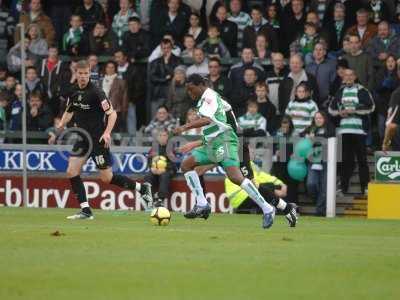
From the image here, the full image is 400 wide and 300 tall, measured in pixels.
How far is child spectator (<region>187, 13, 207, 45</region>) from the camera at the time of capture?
25016 mm

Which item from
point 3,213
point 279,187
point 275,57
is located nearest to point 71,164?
point 3,213

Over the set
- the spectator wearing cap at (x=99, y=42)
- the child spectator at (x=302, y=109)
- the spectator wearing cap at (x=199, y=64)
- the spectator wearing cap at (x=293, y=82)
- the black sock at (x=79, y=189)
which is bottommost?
the black sock at (x=79, y=189)

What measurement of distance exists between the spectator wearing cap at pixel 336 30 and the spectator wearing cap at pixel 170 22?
3.06 m

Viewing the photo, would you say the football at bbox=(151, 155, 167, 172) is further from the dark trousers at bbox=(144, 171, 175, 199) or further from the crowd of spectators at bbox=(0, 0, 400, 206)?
the crowd of spectators at bbox=(0, 0, 400, 206)

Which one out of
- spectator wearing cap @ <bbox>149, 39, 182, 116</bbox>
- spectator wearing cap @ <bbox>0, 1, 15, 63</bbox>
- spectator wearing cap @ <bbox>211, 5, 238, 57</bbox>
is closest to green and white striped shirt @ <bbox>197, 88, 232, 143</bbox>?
spectator wearing cap @ <bbox>149, 39, 182, 116</bbox>

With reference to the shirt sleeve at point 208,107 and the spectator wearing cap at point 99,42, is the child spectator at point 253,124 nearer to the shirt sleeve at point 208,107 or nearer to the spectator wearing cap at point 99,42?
the spectator wearing cap at point 99,42

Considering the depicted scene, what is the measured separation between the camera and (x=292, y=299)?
10055 mm

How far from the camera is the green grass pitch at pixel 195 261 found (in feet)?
34.4

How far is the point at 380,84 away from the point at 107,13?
6.96 m

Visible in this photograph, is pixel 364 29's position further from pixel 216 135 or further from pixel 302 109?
pixel 216 135

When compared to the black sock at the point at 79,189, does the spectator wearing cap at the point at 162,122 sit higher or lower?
higher

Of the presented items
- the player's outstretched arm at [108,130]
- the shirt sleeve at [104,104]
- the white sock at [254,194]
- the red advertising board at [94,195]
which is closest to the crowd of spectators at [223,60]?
the red advertising board at [94,195]

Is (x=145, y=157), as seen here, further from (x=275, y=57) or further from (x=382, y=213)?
(x=382, y=213)

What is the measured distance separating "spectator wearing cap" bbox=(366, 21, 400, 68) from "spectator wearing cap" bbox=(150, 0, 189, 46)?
13.6 feet
